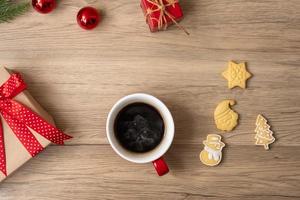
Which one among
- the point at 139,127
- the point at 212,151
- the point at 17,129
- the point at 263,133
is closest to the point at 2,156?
the point at 17,129

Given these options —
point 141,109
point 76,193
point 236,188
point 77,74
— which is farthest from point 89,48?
point 236,188

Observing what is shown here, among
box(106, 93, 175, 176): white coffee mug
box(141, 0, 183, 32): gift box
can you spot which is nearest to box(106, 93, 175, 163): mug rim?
box(106, 93, 175, 176): white coffee mug

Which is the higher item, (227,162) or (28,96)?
(28,96)

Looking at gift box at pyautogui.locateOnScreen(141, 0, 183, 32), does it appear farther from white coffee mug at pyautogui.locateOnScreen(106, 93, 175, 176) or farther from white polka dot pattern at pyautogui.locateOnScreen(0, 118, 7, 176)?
white polka dot pattern at pyautogui.locateOnScreen(0, 118, 7, 176)

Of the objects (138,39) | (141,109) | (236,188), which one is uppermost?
(138,39)

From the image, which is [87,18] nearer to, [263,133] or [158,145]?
[158,145]

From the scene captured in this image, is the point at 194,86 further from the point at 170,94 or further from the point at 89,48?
the point at 89,48
